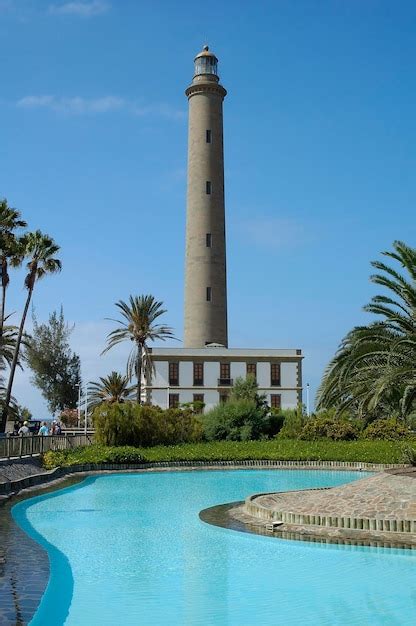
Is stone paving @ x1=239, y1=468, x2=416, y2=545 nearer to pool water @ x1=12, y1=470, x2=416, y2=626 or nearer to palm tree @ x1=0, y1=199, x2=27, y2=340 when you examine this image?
pool water @ x1=12, y1=470, x2=416, y2=626

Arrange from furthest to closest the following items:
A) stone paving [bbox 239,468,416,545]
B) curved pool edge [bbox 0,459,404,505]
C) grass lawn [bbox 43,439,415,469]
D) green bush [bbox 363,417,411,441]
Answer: green bush [bbox 363,417,411,441]
grass lawn [bbox 43,439,415,469]
curved pool edge [bbox 0,459,404,505]
stone paving [bbox 239,468,416,545]

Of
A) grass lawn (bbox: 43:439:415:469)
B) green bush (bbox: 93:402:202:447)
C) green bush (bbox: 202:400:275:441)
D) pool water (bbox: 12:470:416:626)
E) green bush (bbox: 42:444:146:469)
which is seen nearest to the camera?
pool water (bbox: 12:470:416:626)

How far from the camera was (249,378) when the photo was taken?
41.9 m

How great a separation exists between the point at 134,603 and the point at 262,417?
26036 mm

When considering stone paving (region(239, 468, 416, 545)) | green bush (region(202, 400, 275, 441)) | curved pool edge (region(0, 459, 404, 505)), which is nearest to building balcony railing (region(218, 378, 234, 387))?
green bush (region(202, 400, 275, 441))

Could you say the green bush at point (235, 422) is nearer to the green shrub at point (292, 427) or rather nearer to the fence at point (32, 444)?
the green shrub at point (292, 427)

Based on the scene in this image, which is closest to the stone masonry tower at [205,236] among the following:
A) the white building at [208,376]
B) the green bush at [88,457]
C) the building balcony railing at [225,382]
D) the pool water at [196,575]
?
the white building at [208,376]

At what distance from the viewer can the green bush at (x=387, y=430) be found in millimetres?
27703

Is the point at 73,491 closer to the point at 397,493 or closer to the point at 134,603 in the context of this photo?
the point at 397,493

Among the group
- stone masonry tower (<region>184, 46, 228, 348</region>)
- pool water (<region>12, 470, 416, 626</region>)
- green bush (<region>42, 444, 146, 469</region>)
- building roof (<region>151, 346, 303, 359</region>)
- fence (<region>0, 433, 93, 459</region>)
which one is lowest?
pool water (<region>12, 470, 416, 626</region>)

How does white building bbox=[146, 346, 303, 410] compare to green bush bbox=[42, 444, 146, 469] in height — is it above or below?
above

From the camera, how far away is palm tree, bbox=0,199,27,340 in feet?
98.1

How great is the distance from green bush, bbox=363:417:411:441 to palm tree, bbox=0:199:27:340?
648 inches

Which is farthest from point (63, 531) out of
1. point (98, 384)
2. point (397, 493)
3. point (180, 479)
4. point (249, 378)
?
point (98, 384)
